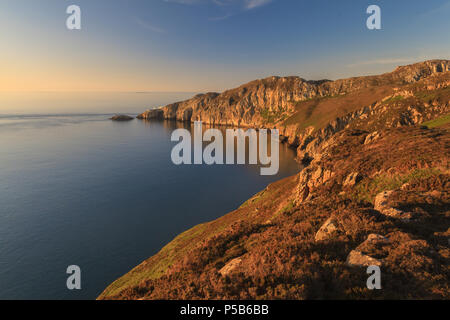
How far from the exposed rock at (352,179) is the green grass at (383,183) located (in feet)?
2.09

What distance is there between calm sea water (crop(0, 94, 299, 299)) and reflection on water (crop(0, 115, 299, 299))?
6.8 inches

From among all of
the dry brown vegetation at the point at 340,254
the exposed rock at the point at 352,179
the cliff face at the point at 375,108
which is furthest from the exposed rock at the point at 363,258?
the cliff face at the point at 375,108

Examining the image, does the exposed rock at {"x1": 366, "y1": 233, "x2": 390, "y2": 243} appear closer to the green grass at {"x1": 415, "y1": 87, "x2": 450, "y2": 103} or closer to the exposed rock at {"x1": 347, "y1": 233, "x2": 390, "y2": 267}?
the exposed rock at {"x1": 347, "y1": 233, "x2": 390, "y2": 267}

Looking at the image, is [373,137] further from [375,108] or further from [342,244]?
[375,108]

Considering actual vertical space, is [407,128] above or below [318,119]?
below

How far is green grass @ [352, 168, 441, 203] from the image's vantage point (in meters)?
19.6

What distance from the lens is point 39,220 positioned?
44.9 metres

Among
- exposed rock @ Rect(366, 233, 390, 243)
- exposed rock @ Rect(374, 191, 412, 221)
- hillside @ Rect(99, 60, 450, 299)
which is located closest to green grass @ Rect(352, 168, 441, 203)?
hillside @ Rect(99, 60, 450, 299)

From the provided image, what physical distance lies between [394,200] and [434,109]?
241 feet

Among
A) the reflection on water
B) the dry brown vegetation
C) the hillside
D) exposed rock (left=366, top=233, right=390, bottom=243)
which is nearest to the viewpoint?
the dry brown vegetation

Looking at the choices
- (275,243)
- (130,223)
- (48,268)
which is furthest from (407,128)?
(48,268)

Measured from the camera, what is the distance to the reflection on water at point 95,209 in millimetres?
32625

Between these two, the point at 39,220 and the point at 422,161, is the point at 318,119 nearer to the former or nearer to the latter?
the point at 422,161

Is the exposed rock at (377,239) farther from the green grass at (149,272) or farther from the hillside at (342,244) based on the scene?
the green grass at (149,272)
